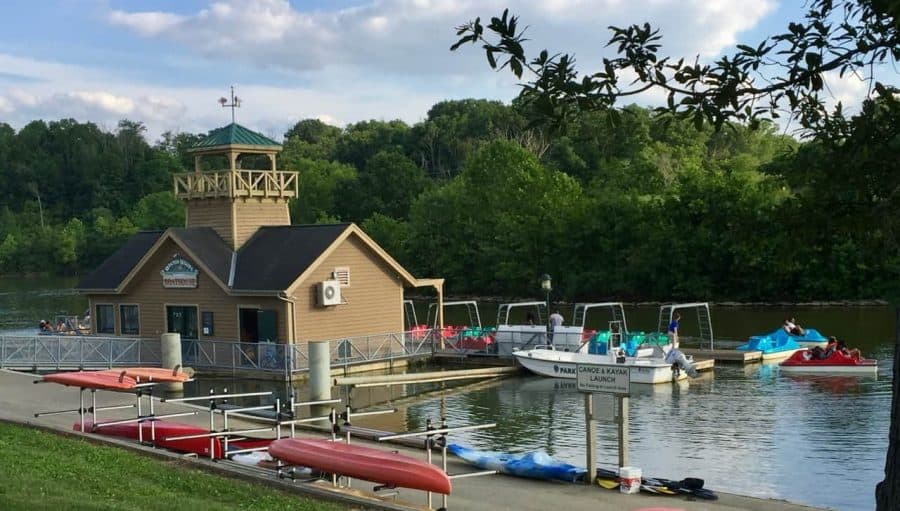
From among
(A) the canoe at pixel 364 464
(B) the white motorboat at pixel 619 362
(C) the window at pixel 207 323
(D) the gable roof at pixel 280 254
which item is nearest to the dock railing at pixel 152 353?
(C) the window at pixel 207 323

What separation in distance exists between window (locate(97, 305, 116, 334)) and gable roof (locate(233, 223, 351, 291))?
6435 millimetres

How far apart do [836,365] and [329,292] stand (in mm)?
17660

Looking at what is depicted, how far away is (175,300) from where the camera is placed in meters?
38.2

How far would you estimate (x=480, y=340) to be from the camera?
39688 millimetres

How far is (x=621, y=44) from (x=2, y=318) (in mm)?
67920

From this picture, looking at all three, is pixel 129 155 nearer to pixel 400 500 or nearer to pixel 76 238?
pixel 76 238

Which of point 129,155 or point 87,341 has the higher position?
point 129,155

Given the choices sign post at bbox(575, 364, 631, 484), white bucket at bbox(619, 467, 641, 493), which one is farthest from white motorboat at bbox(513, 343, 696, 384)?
white bucket at bbox(619, 467, 641, 493)

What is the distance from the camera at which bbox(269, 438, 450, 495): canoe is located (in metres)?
13.8

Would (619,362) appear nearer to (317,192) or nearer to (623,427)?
(623,427)

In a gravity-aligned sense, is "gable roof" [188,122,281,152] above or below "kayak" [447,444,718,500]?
above

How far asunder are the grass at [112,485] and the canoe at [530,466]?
4.16 meters

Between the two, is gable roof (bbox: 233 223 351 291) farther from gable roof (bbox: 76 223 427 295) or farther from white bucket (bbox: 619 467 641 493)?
white bucket (bbox: 619 467 641 493)

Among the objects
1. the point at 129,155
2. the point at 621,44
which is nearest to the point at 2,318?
the point at 621,44
